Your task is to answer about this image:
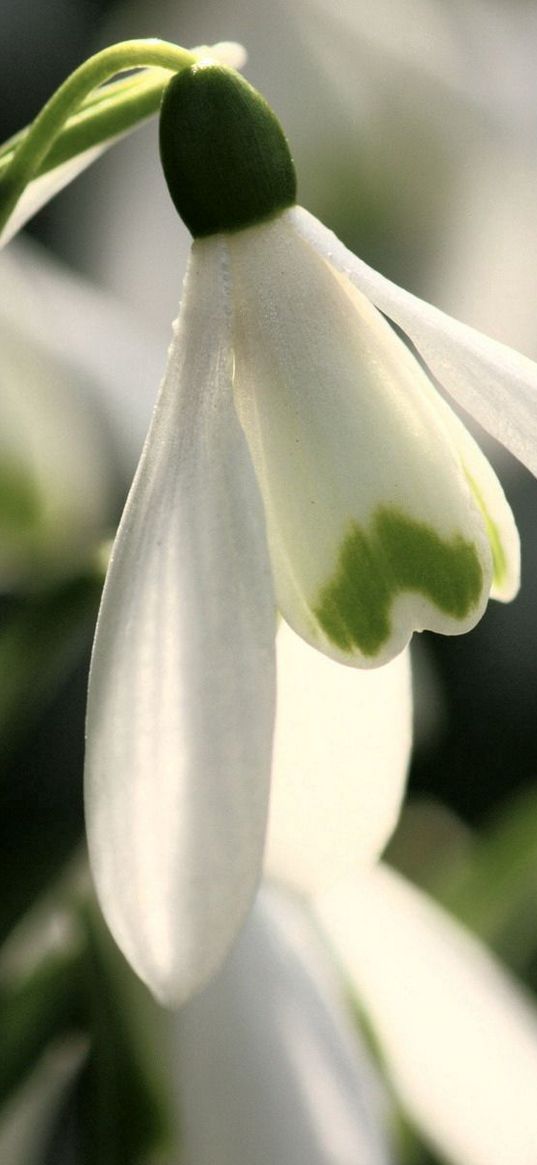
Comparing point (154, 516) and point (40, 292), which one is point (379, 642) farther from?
point (40, 292)

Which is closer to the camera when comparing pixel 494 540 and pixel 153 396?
pixel 494 540

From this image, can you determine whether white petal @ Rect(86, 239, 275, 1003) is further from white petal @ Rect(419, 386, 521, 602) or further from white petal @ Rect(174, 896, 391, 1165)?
white petal @ Rect(174, 896, 391, 1165)

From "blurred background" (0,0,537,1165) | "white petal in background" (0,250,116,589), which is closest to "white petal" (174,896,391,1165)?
"blurred background" (0,0,537,1165)

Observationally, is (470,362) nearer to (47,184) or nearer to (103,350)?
(47,184)

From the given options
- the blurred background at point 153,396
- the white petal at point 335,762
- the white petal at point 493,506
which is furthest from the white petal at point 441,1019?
the white petal at point 493,506

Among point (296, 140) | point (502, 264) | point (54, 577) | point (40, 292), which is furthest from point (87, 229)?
point (54, 577)

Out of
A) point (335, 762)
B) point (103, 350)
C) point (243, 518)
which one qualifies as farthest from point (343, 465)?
point (103, 350)
